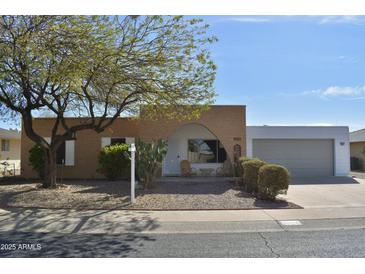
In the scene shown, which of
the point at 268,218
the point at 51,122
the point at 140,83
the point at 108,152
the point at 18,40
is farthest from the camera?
the point at 51,122

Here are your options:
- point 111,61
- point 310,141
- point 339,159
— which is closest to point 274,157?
point 310,141

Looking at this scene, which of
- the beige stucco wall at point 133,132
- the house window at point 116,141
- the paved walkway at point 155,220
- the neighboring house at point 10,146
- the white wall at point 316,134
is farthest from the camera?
the neighboring house at point 10,146

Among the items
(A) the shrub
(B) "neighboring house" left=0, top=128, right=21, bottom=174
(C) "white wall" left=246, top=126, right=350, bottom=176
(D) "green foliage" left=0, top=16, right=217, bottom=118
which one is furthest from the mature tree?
(B) "neighboring house" left=0, top=128, right=21, bottom=174

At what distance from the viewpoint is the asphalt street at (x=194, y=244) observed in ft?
21.0

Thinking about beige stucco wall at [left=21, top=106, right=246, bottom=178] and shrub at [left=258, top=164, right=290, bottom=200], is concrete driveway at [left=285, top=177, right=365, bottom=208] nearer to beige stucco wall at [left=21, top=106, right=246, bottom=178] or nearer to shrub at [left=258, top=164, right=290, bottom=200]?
shrub at [left=258, top=164, right=290, bottom=200]

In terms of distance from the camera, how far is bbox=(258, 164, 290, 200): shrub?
11.8 metres

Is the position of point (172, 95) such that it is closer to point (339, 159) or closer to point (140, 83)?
point (140, 83)

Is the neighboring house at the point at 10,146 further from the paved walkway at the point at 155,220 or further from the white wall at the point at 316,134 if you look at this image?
the paved walkway at the point at 155,220

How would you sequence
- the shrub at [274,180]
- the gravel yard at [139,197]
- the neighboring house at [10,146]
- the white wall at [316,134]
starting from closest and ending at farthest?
1. the gravel yard at [139,197]
2. the shrub at [274,180]
3. the white wall at [316,134]
4. the neighboring house at [10,146]

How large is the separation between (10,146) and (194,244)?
31036 mm

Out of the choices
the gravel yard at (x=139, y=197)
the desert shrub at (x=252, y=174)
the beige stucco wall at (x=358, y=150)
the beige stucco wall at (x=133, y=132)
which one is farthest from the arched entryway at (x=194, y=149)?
the beige stucco wall at (x=358, y=150)

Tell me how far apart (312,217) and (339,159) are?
12784 mm

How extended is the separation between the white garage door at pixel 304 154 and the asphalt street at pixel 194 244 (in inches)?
520

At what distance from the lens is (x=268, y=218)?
31.8 feet
